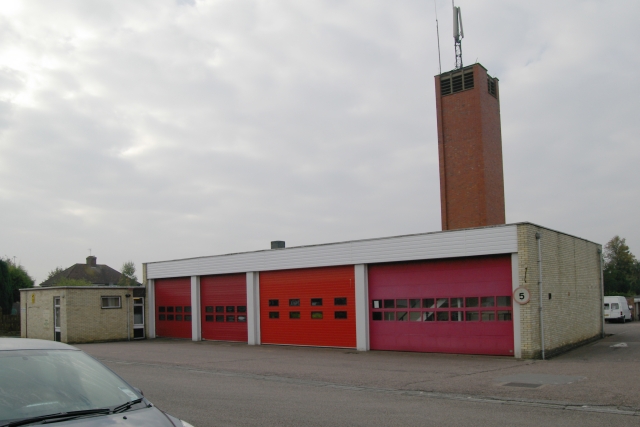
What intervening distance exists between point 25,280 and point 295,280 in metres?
43.3

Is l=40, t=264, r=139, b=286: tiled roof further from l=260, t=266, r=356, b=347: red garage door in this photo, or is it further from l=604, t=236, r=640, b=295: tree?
l=604, t=236, r=640, b=295: tree

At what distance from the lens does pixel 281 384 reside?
1304 cm

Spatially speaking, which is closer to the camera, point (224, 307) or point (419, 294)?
point (419, 294)

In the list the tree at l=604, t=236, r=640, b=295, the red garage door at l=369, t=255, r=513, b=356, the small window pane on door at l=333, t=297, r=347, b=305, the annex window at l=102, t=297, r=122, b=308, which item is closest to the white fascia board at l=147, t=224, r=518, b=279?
the red garage door at l=369, t=255, r=513, b=356

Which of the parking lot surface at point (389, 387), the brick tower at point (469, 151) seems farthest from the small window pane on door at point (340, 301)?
the brick tower at point (469, 151)

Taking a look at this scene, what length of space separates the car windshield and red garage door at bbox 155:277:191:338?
25059 millimetres

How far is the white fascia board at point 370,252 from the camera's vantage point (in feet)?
60.9

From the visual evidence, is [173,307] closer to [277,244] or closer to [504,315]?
[277,244]

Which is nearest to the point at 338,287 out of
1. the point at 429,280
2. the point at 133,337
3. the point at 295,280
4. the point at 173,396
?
the point at 295,280

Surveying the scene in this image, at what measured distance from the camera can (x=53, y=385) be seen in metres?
4.58

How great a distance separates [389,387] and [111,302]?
22.3 m

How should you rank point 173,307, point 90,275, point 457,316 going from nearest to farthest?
point 457,316, point 173,307, point 90,275

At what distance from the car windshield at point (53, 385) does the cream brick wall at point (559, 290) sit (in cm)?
1510

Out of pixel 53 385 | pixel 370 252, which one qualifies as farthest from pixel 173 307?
pixel 53 385
